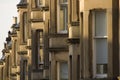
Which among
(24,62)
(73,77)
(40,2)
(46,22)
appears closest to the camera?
(73,77)

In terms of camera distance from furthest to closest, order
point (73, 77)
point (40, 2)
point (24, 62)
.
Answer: point (24, 62)
point (40, 2)
point (73, 77)

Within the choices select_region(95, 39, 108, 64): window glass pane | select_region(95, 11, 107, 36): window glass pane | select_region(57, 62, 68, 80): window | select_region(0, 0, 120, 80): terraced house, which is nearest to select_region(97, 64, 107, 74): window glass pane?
select_region(0, 0, 120, 80): terraced house

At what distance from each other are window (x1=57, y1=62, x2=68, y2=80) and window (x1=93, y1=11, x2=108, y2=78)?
10.3m

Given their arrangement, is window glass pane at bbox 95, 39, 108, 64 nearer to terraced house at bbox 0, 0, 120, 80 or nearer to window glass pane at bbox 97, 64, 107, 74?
terraced house at bbox 0, 0, 120, 80

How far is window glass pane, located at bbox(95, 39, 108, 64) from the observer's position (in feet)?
129

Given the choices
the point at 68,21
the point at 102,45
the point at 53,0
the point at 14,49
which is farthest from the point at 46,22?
the point at 14,49

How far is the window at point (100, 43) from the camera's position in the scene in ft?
129

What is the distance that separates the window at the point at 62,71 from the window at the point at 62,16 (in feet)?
5.61

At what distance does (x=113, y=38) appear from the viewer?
1535 inches

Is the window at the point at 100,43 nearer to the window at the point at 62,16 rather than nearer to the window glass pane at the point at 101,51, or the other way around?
the window glass pane at the point at 101,51

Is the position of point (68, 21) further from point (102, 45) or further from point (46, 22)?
point (46, 22)

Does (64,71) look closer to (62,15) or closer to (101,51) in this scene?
(62,15)

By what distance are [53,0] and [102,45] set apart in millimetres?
11636

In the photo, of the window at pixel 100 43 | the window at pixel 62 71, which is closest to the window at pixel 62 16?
the window at pixel 62 71
